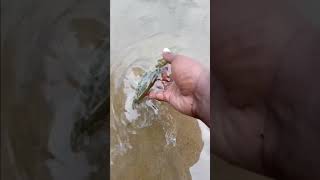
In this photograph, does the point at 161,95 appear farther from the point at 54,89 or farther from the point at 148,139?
the point at 54,89

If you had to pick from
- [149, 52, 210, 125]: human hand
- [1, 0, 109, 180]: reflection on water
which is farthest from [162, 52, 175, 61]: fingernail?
[1, 0, 109, 180]: reflection on water

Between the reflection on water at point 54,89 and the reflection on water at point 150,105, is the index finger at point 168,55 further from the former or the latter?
the reflection on water at point 54,89

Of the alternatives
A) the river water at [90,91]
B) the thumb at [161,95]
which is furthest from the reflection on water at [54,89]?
the thumb at [161,95]

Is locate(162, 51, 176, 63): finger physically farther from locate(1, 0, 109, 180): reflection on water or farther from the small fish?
locate(1, 0, 109, 180): reflection on water

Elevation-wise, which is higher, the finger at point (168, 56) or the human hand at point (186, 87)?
the finger at point (168, 56)

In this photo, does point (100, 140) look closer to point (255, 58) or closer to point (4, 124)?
point (4, 124)

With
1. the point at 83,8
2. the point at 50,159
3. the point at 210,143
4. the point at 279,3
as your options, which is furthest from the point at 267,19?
the point at 50,159
